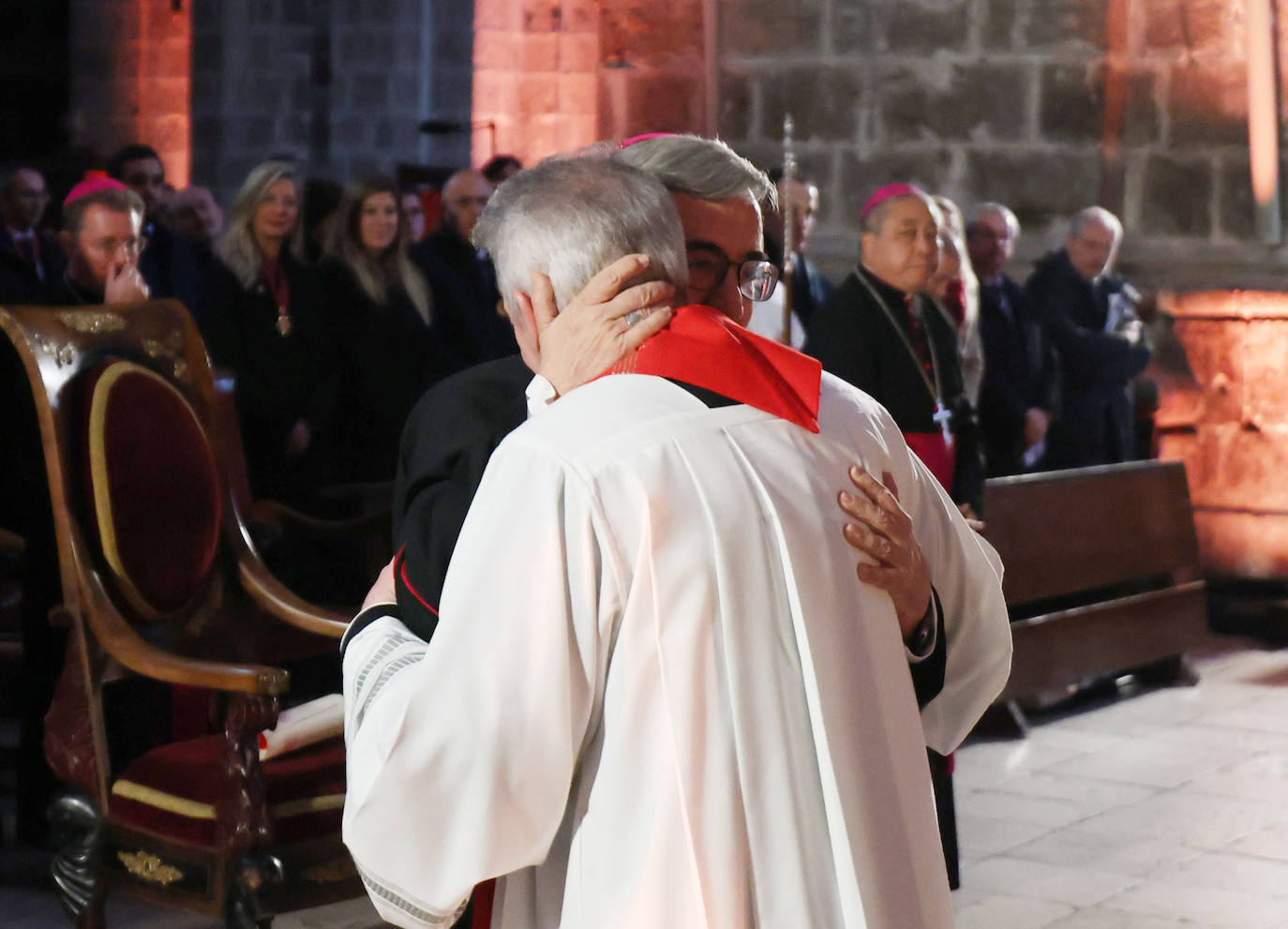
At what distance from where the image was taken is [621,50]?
367 inches

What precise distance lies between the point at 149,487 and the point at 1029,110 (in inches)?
251

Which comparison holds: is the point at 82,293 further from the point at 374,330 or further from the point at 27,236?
the point at 27,236

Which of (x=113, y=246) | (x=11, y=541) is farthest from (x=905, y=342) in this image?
(x=11, y=541)

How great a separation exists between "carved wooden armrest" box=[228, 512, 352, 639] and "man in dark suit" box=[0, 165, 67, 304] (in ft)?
8.65

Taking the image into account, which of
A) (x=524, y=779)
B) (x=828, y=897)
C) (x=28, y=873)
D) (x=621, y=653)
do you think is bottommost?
(x=28, y=873)

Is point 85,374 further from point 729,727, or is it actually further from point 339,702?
point 729,727

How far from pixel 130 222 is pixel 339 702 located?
7.09 ft

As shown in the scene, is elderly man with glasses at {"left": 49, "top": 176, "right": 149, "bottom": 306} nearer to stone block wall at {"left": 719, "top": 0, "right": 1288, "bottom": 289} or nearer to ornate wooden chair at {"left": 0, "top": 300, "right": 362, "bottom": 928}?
ornate wooden chair at {"left": 0, "top": 300, "right": 362, "bottom": 928}

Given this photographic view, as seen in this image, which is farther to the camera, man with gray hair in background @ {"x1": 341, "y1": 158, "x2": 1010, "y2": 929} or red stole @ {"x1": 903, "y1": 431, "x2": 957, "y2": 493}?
red stole @ {"x1": 903, "y1": 431, "x2": 957, "y2": 493}

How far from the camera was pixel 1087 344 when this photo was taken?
7957mm

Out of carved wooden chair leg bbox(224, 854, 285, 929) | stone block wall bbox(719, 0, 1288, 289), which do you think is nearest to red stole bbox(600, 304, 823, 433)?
carved wooden chair leg bbox(224, 854, 285, 929)

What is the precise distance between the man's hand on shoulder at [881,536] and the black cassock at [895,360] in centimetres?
269

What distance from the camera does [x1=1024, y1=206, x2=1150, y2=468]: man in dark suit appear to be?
798 centimetres

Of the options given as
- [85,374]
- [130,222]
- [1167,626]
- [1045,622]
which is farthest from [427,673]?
[1167,626]
